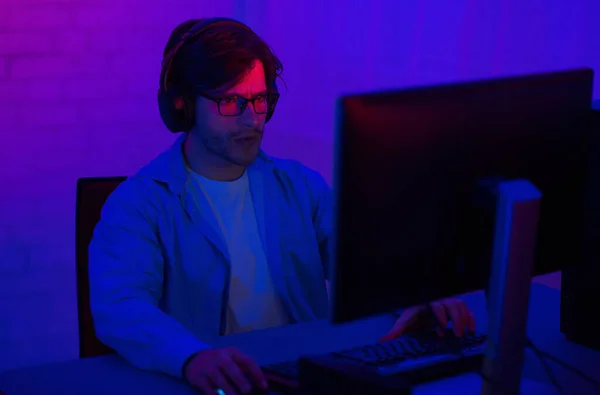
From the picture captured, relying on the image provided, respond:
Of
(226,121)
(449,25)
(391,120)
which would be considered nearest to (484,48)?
(449,25)

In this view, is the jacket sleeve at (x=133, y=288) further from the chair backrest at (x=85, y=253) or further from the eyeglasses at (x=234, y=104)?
the eyeglasses at (x=234, y=104)

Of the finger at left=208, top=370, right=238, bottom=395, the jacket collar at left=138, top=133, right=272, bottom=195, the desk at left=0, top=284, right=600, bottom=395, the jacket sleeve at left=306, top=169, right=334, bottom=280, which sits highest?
the jacket collar at left=138, top=133, right=272, bottom=195

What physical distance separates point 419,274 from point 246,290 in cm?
68

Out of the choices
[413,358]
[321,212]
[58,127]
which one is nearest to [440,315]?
[413,358]

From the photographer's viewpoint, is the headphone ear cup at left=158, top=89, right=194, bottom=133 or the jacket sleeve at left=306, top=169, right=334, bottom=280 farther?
the jacket sleeve at left=306, top=169, right=334, bottom=280

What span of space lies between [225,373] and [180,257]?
0.49 metres

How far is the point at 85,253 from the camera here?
68.9 inches

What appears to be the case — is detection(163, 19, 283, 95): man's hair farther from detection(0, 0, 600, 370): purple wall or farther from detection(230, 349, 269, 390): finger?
detection(0, 0, 600, 370): purple wall

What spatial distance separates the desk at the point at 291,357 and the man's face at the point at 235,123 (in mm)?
386

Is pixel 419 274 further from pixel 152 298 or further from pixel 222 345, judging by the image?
pixel 152 298

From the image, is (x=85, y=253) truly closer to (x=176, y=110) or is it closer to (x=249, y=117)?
(x=176, y=110)

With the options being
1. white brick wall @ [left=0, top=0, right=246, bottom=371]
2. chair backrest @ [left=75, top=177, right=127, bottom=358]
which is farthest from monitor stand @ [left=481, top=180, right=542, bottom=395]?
white brick wall @ [left=0, top=0, right=246, bottom=371]

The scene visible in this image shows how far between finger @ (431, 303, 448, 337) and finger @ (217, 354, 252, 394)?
42cm

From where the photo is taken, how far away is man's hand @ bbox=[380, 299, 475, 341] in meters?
1.49
